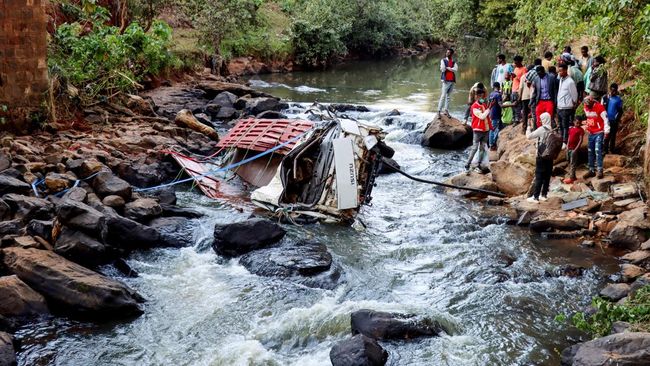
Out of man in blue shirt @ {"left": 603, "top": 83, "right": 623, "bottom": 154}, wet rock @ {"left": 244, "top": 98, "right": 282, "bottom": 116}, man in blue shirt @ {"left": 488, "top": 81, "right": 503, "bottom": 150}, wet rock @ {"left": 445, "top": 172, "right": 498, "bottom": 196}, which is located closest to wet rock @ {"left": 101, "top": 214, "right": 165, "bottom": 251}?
wet rock @ {"left": 445, "top": 172, "right": 498, "bottom": 196}

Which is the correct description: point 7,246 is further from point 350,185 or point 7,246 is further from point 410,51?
point 410,51

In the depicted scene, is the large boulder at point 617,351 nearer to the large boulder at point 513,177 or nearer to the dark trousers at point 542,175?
the dark trousers at point 542,175

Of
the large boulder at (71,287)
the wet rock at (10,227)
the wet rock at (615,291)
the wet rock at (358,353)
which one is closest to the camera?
the wet rock at (358,353)

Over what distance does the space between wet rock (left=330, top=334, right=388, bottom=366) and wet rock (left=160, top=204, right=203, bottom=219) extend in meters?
5.38

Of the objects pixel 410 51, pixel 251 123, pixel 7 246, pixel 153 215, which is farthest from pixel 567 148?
pixel 410 51

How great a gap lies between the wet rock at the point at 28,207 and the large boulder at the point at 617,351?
7.37m

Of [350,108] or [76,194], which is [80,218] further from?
[350,108]

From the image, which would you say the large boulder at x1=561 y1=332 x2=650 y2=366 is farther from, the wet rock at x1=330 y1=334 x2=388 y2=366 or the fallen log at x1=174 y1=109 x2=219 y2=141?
the fallen log at x1=174 y1=109 x2=219 y2=141

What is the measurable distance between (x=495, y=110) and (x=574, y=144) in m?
3.11

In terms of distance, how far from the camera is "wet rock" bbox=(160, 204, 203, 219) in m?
11.3

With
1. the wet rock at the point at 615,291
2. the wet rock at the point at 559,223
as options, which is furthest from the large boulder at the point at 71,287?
the wet rock at the point at 559,223

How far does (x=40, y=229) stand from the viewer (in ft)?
28.4

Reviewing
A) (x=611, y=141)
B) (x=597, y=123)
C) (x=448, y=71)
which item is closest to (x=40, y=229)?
(x=597, y=123)

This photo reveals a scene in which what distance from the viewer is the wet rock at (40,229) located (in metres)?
8.64
